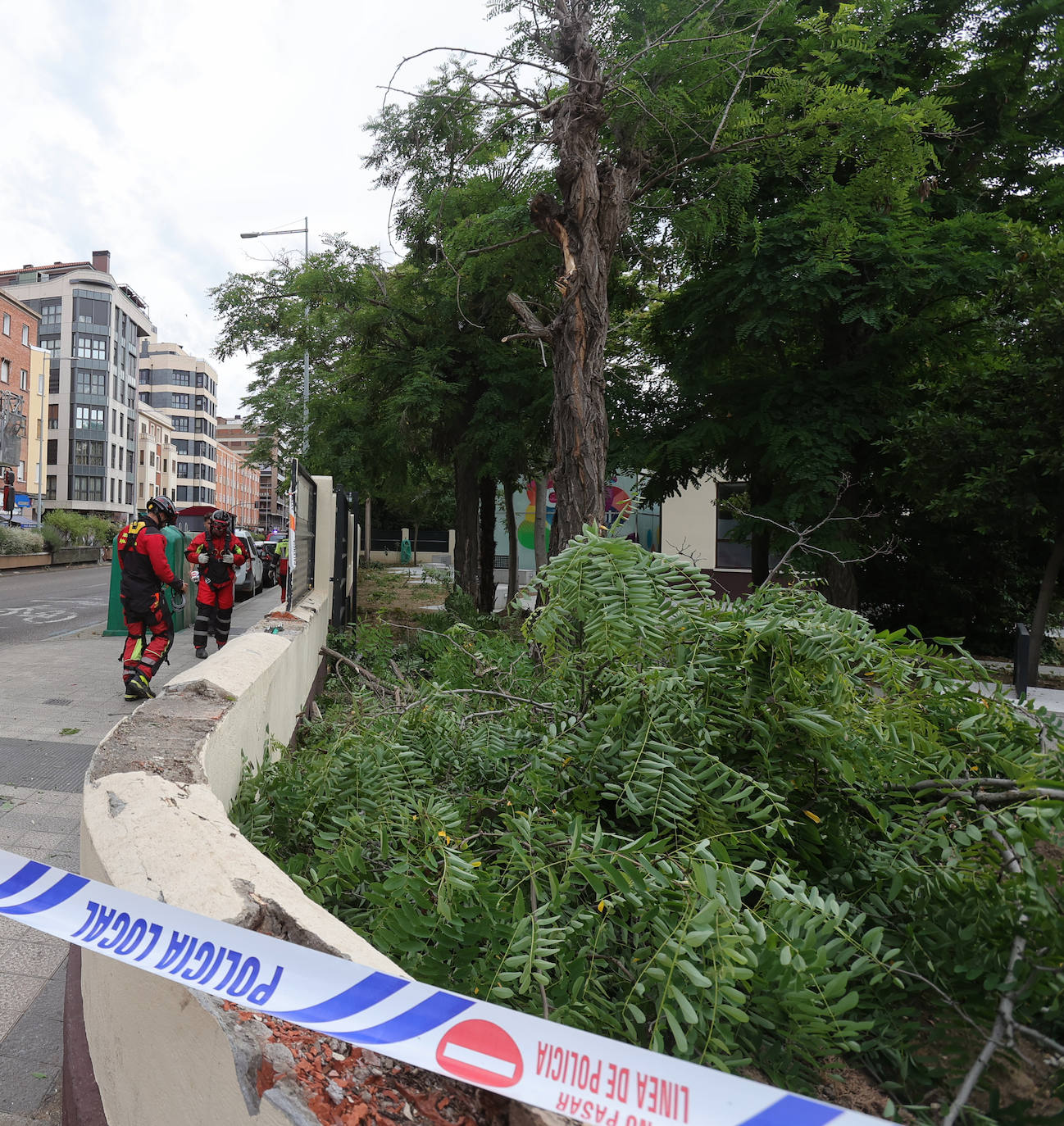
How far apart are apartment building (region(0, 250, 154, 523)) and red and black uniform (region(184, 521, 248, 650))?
6975cm

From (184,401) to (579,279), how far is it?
114 meters

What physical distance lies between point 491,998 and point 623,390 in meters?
11.8

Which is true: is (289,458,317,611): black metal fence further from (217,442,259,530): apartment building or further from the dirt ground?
(217,442,259,530): apartment building

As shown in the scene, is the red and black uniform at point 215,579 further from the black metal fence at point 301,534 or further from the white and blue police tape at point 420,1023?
the white and blue police tape at point 420,1023

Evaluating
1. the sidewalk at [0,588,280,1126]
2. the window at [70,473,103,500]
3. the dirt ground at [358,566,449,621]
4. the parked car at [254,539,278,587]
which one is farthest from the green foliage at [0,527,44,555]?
the window at [70,473,103,500]

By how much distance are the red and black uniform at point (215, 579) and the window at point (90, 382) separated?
7234 centimetres

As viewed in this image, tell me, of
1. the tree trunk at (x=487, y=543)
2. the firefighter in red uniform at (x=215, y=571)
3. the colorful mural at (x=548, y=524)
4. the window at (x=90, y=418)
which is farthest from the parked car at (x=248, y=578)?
the window at (x=90, y=418)

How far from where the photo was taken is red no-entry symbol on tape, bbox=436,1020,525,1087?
3.98ft

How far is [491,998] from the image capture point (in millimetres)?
1772

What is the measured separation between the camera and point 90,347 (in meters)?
72.6

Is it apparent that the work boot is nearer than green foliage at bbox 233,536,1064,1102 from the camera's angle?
No

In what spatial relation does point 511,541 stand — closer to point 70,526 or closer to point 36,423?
point 70,526

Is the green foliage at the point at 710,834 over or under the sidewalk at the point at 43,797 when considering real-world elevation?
over

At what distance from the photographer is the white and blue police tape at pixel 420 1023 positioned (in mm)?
1132
